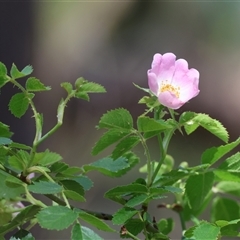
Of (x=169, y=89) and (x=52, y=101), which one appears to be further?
(x=52, y=101)

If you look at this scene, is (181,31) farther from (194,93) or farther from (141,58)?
(194,93)

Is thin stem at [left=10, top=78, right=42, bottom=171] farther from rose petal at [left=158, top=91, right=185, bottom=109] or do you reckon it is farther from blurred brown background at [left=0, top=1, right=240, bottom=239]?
blurred brown background at [left=0, top=1, right=240, bottom=239]

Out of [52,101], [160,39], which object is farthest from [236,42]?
[52,101]

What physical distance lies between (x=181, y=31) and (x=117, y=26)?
19 centimetres

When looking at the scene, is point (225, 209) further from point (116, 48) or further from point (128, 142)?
point (116, 48)

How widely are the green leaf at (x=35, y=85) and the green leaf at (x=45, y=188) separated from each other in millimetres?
90

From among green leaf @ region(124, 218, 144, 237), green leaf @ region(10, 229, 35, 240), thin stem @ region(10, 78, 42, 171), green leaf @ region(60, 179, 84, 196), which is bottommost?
green leaf @ region(10, 229, 35, 240)

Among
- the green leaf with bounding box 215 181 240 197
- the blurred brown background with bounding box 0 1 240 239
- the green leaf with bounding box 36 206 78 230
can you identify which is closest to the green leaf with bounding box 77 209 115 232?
the green leaf with bounding box 36 206 78 230

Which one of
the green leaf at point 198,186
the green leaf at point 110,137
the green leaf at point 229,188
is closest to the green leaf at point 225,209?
the green leaf at point 229,188

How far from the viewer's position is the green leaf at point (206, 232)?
0.31m

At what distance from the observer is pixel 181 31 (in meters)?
1.24

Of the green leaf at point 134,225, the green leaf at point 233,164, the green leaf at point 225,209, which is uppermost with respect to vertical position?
the green leaf at point 233,164

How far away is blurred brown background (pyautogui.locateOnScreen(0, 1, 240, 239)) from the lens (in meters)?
1.19

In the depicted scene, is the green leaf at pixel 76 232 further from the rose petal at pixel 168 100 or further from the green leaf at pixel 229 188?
the green leaf at pixel 229 188
